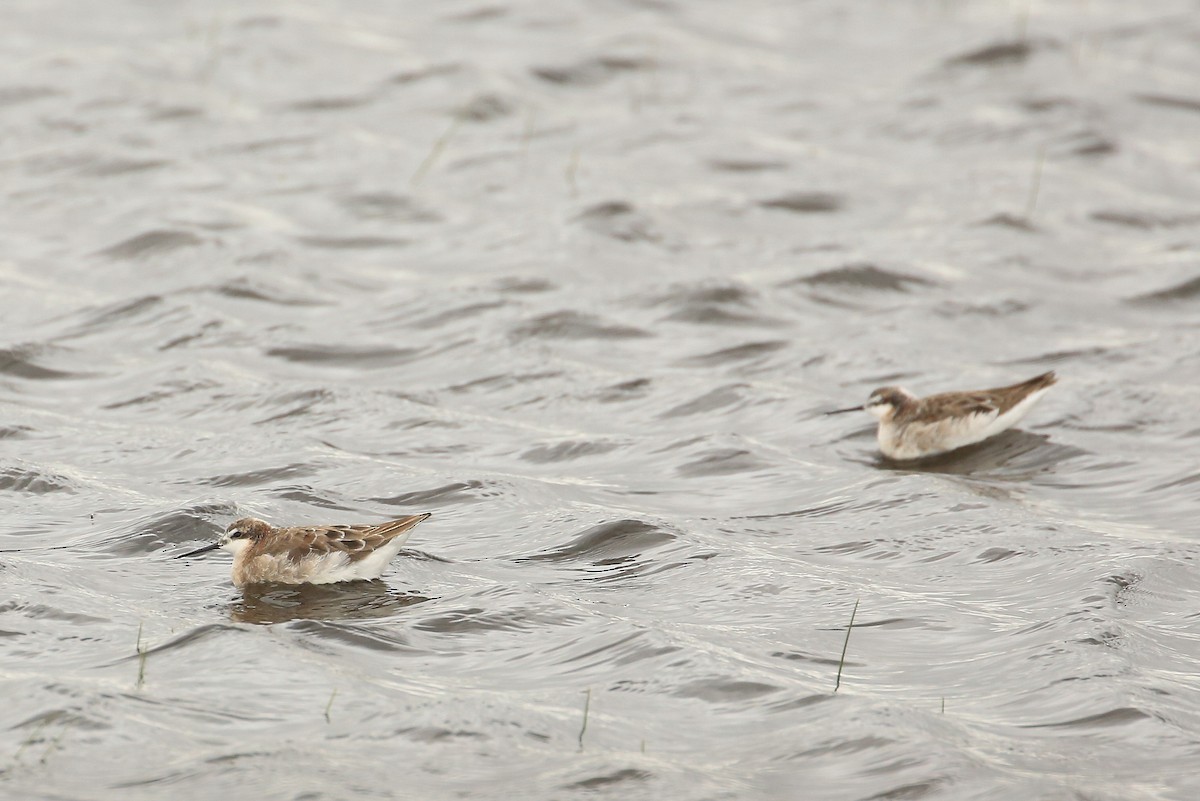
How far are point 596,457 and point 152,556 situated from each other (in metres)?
3.49

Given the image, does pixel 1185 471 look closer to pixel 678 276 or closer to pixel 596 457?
pixel 596 457

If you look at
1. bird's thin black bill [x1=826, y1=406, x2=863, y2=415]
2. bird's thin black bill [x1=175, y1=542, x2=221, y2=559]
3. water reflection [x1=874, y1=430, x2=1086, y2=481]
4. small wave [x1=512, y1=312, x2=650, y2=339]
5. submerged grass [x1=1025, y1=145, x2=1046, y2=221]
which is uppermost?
submerged grass [x1=1025, y1=145, x2=1046, y2=221]

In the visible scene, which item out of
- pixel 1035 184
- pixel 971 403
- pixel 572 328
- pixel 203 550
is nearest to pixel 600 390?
pixel 572 328

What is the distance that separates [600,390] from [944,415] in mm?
2725

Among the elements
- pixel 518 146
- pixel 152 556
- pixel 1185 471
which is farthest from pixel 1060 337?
pixel 152 556

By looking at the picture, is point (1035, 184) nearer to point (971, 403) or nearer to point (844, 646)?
point (971, 403)

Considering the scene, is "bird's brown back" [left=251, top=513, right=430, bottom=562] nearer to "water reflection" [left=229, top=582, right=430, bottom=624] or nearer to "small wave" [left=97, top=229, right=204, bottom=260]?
"water reflection" [left=229, top=582, right=430, bottom=624]

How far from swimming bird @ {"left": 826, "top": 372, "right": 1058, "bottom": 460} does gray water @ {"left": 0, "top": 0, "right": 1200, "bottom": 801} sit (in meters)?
0.24

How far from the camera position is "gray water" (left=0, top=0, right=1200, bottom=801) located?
26.6ft

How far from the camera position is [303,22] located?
23.8 m

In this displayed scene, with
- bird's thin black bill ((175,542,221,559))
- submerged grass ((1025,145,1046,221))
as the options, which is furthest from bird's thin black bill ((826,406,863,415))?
submerged grass ((1025,145,1046,221))

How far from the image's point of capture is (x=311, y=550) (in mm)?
9953

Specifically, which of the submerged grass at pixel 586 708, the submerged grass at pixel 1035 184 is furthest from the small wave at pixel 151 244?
the submerged grass at pixel 586 708

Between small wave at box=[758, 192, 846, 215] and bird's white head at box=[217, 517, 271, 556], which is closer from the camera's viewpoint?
bird's white head at box=[217, 517, 271, 556]
